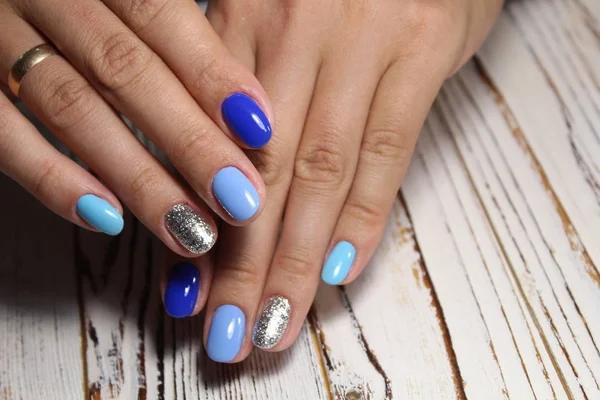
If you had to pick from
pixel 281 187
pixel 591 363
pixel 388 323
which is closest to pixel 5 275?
pixel 281 187

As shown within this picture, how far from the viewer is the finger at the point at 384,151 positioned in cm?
80

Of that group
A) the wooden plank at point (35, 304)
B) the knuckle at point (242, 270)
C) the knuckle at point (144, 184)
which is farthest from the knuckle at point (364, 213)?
the wooden plank at point (35, 304)

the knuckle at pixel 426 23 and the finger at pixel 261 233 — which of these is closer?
the finger at pixel 261 233

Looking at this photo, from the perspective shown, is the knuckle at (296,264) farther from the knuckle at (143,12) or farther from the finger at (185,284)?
the knuckle at (143,12)

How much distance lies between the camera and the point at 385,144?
83 cm

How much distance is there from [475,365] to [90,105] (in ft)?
1.68

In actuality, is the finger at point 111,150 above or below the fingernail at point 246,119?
below

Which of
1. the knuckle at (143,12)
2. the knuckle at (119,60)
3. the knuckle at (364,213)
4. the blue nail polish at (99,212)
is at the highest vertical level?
the knuckle at (143,12)

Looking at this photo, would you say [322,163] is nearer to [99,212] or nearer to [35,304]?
[99,212]

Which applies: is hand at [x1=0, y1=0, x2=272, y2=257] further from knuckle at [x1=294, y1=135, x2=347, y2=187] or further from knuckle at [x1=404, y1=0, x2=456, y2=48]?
knuckle at [x1=404, y1=0, x2=456, y2=48]

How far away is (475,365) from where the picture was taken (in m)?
0.74

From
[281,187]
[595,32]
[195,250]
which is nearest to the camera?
[195,250]

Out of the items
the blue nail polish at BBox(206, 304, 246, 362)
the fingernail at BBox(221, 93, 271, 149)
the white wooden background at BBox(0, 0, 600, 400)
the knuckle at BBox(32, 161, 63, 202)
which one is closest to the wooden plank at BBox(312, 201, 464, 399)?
the white wooden background at BBox(0, 0, 600, 400)

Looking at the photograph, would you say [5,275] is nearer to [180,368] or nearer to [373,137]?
[180,368]
